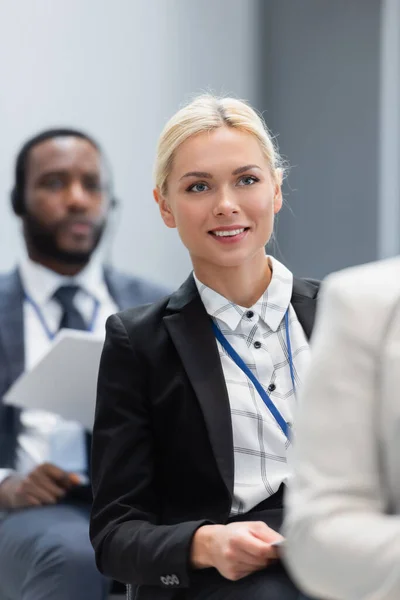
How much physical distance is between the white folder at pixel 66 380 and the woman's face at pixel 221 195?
866 millimetres

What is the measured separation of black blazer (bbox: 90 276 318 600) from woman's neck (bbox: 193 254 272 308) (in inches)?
3.8

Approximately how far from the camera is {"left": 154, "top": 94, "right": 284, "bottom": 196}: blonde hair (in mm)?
1906

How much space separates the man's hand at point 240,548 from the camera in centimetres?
152

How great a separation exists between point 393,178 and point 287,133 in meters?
0.63

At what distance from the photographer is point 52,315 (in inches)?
138

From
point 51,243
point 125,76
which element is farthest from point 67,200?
point 125,76

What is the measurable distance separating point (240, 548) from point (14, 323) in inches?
79.2

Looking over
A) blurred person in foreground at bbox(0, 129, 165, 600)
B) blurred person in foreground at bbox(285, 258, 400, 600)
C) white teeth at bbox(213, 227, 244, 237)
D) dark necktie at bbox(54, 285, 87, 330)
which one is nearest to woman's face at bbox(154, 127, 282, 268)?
white teeth at bbox(213, 227, 244, 237)

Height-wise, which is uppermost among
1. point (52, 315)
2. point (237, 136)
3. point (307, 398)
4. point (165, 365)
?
point (237, 136)

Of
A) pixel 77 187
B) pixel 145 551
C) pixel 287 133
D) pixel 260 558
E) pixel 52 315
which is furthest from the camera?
pixel 287 133

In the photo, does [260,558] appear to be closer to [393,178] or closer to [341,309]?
[341,309]

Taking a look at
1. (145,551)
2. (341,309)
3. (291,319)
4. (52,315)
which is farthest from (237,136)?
(52,315)

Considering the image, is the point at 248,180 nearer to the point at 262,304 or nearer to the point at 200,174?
the point at 200,174

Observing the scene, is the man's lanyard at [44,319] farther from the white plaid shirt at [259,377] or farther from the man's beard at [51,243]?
the white plaid shirt at [259,377]
